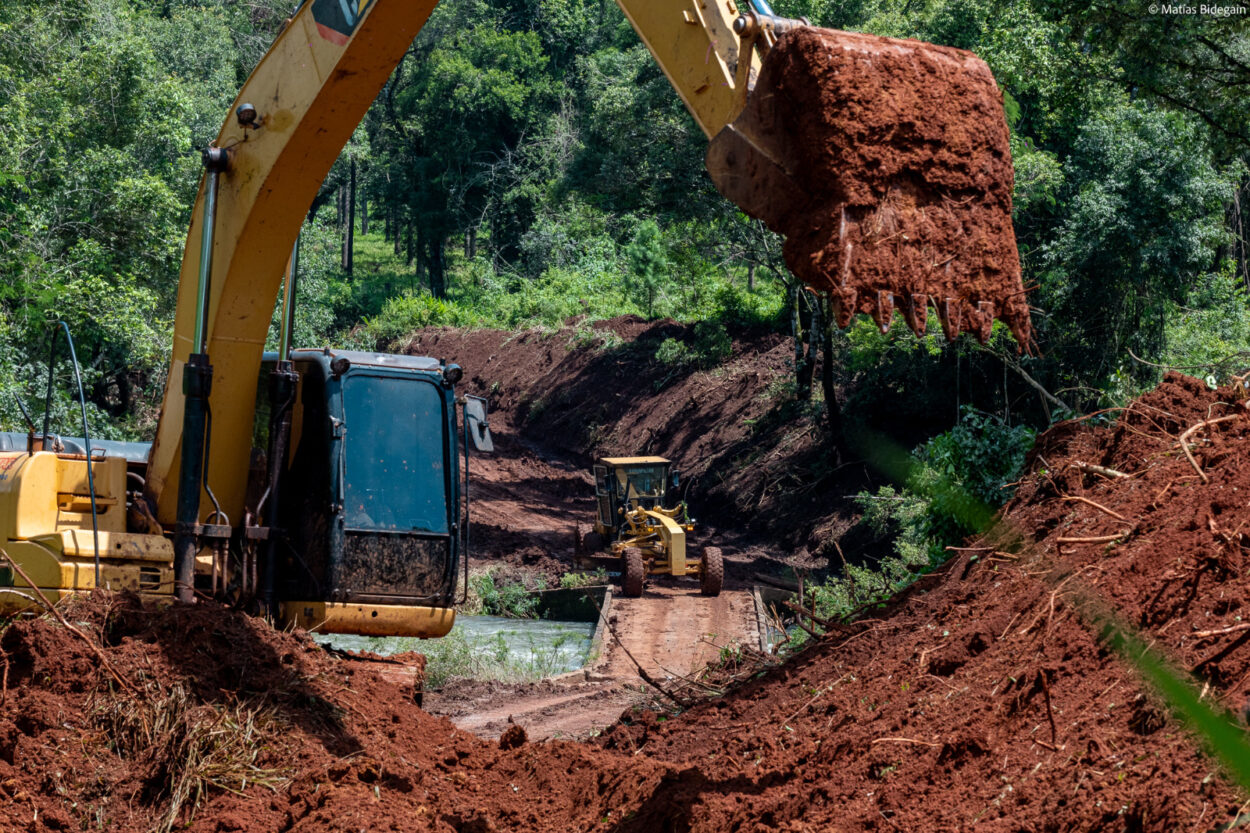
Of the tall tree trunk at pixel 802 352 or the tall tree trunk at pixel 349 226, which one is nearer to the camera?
the tall tree trunk at pixel 802 352

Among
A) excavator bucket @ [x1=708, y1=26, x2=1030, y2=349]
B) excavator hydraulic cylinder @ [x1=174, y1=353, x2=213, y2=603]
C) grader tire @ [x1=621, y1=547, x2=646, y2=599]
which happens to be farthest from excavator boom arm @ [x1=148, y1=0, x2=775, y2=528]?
grader tire @ [x1=621, y1=547, x2=646, y2=599]

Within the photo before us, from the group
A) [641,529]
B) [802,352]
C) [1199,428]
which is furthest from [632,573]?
[1199,428]

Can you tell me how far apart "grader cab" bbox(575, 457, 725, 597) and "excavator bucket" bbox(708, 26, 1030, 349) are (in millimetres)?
11958

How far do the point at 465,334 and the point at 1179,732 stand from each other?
3888 cm

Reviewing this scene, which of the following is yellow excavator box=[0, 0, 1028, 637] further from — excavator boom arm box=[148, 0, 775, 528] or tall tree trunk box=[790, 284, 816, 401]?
tall tree trunk box=[790, 284, 816, 401]

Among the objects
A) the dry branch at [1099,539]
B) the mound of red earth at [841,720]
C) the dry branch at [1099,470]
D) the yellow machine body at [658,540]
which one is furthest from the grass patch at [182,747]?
the yellow machine body at [658,540]

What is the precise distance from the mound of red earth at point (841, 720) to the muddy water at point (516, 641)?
5.13 meters

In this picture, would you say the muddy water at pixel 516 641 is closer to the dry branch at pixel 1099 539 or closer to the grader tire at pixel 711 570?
the grader tire at pixel 711 570

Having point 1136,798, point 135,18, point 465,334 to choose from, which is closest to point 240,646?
point 1136,798

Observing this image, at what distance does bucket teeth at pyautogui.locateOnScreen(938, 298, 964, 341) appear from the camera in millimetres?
4148

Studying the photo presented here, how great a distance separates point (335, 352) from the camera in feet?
23.3

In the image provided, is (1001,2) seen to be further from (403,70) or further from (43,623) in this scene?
(403,70)

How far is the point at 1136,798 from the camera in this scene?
142 inches

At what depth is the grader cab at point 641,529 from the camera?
16219mm
